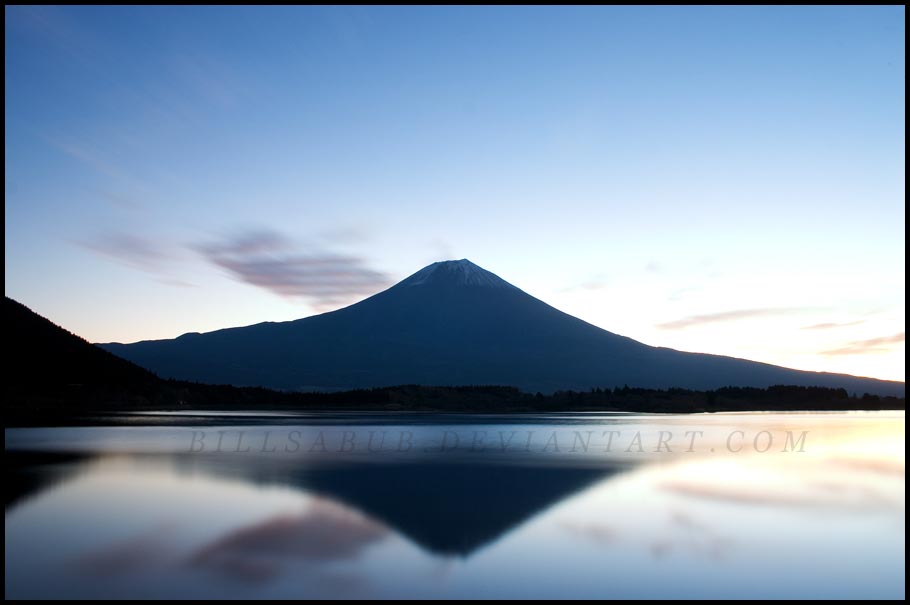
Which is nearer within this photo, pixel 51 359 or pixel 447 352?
pixel 51 359

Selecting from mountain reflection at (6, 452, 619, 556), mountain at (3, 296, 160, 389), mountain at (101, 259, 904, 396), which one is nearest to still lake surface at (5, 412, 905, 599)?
mountain reflection at (6, 452, 619, 556)

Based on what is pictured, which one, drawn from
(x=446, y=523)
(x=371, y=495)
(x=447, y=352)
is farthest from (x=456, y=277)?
(x=446, y=523)

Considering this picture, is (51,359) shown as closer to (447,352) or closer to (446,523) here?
(446,523)

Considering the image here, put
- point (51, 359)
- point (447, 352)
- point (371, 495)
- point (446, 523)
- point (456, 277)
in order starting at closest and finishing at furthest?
point (446, 523), point (371, 495), point (51, 359), point (447, 352), point (456, 277)

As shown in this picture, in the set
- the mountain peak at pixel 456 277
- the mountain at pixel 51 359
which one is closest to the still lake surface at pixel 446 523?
the mountain at pixel 51 359

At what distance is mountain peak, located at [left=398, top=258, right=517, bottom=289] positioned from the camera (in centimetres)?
12412

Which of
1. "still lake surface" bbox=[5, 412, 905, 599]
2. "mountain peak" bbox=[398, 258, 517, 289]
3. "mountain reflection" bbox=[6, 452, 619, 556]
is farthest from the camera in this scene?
"mountain peak" bbox=[398, 258, 517, 289]

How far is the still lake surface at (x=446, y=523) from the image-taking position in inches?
281

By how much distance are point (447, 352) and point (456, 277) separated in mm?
27785

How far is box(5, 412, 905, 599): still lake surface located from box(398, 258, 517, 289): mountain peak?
10557 cm

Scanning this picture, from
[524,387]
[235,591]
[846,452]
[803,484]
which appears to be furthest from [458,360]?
[235,591]

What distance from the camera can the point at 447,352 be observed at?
327ft

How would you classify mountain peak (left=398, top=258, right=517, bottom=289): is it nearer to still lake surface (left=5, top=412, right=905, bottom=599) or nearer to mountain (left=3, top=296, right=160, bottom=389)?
mountain (left=3, top=296, right=160, bottom=389)

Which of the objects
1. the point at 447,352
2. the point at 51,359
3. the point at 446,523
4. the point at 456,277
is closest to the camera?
the point at 446,523
